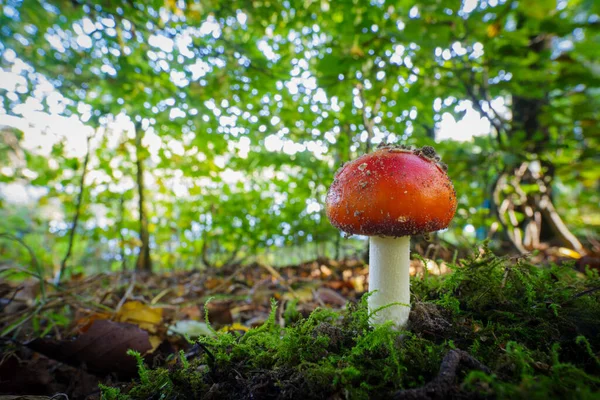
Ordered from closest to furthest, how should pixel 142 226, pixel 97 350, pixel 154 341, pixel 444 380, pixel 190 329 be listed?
pixel 444 380 → pixel 97 350 → pixel 154 341 → pixel 190 329 → pixel 142 226

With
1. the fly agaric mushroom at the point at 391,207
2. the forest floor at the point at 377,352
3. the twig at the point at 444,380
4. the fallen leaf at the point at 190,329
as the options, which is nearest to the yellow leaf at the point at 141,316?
the forest floor at the point at 377,352

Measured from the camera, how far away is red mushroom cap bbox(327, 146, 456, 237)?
1.41 m

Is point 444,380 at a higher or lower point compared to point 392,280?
lower

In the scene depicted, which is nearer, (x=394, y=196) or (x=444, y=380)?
(x=444, y=380)

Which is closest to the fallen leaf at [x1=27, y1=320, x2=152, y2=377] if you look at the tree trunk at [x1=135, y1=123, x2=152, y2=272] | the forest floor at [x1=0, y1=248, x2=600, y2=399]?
the forest floor at [x1=0, y1=248, x2=600, y2=399]

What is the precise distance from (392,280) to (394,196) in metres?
0.46

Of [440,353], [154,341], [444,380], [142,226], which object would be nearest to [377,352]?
[440,353]

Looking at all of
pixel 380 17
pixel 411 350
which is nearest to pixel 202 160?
pixel 380 17

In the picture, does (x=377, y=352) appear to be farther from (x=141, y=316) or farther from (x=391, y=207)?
(x=141, y=316)

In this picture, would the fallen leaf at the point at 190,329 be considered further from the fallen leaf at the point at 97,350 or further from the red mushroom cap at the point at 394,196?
the red mushroom cap at the point at 394,196

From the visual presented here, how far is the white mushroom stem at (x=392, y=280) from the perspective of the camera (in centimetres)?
161

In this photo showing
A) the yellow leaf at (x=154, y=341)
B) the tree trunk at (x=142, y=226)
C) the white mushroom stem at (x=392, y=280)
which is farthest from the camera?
the tree trunk at (x=142, y=226)

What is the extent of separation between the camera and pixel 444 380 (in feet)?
3.48

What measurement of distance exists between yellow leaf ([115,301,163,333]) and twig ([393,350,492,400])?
1.91 meters
